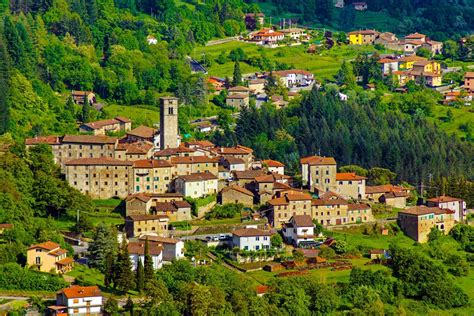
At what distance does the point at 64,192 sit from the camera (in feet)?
281

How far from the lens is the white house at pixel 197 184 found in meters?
88.8

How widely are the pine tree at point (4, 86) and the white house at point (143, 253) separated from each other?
75.3 ft

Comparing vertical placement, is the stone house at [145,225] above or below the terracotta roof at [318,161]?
below

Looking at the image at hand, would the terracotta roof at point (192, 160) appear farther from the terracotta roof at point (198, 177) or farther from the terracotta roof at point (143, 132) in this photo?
the terracotta roof at point (143, 132)

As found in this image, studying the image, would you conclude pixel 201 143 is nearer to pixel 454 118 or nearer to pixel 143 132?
pixel 143 132

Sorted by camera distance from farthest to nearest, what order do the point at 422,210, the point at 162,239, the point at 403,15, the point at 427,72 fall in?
the point at 403,15 < the point at 427,72 < the point at 422,210 < the point at 162,239

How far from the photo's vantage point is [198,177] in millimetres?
89438

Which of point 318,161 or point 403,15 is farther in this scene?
point 403,15

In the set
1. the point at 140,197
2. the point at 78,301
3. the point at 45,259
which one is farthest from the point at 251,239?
the point at 78,301

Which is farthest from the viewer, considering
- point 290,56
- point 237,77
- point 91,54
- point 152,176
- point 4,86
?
point 290,56

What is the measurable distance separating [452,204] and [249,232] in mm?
16623

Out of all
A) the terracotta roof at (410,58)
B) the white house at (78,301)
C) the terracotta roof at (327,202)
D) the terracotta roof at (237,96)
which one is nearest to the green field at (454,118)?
the terracotta roof at (410,58)

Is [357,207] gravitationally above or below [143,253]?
above

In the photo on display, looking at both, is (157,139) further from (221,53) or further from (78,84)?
(221,53)
